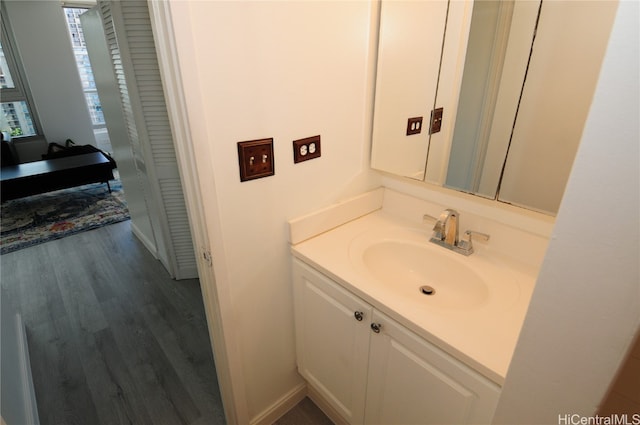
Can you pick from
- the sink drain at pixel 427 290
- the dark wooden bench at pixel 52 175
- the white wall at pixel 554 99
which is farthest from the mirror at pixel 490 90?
the dark wooden bench at pixel 52 175

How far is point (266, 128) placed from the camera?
A: 113cm

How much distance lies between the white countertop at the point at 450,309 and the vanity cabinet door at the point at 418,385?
0.15 feet

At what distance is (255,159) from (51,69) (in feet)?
18.4

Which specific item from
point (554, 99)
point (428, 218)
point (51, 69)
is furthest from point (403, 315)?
point (51, 69)

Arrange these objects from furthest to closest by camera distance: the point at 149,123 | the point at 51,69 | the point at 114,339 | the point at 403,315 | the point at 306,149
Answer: the point at 51,69, the point at 149,123, the point at 114,339, the point at 306,149, the point at 403,315

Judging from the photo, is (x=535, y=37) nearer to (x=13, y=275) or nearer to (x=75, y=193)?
(x=13, y=275)

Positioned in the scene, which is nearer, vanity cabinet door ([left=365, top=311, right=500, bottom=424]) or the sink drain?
vanity cabinet door ([left=365, top=311, right=500, bottom=424])

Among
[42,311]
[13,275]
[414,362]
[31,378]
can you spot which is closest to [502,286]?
[414,362]

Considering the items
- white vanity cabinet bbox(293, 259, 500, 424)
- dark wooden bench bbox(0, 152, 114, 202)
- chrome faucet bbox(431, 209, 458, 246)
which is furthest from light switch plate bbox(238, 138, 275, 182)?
dark wooden bench bbox(0, 152, 114, 202)

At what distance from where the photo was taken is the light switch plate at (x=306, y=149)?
4.07ft

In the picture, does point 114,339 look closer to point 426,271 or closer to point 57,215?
point 426,271

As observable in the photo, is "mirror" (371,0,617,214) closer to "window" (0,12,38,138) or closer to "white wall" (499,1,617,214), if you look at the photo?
"white wall" (499,1,617,214)

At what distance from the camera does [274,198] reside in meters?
1.25

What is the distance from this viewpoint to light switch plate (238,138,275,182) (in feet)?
3.60
